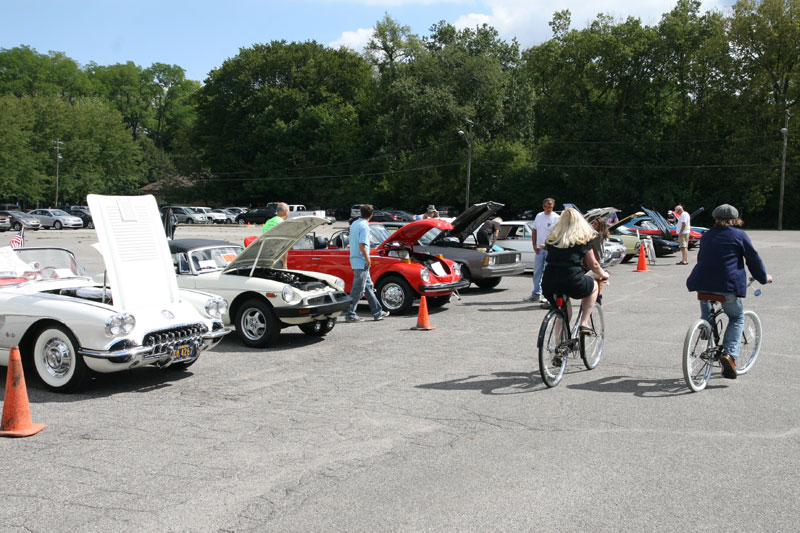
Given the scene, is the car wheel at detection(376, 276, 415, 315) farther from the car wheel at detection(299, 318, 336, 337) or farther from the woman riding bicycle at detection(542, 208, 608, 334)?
the woman riding bicycle at detection(542, 208, 608, 334)

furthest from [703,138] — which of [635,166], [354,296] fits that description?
[354,296]

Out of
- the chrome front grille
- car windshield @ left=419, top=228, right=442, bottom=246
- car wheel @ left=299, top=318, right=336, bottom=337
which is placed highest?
car windshield @ left=419, top=228, right=442, bottom=246

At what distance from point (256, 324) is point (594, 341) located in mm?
4402

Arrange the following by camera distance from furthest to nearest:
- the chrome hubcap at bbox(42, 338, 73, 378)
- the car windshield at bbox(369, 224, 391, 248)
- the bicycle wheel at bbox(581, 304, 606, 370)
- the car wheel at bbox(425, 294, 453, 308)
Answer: the car windshield at bbox(369, 224, 391, 248)
the car wheel at bbox(425, 294, 453, 308)
the bicycle wheel at bbox(581, 304, 606, 370)
the chrome hubcap at bbox(42, 338, 73, 378)

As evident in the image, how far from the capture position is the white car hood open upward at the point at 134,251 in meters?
7.08

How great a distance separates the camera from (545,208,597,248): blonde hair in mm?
7020

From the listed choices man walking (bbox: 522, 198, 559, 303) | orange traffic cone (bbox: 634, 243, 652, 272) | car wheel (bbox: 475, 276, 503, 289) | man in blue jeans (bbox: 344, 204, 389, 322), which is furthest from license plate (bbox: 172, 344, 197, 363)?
orange traffic cone (bbox: 634, 243, 652, 272)

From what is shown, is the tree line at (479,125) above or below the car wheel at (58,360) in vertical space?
above

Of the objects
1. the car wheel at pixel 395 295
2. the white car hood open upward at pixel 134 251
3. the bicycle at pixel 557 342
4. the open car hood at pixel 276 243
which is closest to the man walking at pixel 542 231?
the car wheel at pixel 395 295

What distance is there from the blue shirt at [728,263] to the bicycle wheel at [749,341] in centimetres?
81

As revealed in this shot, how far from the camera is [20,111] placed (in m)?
74.2

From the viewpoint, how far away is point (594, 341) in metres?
7.93

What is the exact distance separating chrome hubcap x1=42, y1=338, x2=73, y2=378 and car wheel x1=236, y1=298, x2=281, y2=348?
286cm

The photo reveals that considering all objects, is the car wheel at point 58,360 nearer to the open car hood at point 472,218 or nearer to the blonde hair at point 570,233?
the blonde hair at point 570,233
